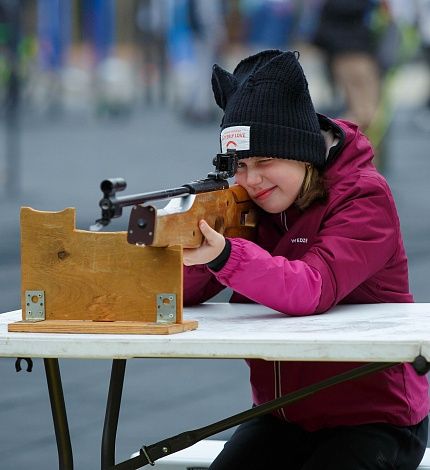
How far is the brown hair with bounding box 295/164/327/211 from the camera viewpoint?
3.10 metres

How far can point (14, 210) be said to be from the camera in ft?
39.3

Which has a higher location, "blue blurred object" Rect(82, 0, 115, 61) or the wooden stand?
"blue blurred object" Rect(82, 0, 115, 61)

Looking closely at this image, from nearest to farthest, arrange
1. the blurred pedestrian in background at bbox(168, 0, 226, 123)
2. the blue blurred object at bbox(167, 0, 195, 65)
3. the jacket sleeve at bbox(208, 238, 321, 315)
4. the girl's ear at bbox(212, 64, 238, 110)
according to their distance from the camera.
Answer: the jacket sleeve at bbox(208, 238, 321, 315)
the girl's ear at bbox(212, 64, 238, 110)
the blurred pedestrian in background at bbox(168, 0, 226, 123)
the blue blurred object at bbox(167, 0, 195, 65)

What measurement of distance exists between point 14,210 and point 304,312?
9305 mm

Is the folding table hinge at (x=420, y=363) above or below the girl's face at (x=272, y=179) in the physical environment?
below

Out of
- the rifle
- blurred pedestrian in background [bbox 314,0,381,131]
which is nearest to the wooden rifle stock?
the rifle

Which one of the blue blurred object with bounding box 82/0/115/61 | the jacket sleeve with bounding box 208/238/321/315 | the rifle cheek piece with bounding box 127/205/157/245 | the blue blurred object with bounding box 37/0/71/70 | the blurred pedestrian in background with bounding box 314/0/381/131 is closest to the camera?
the rifle cheek piece with bounding box 127/205/157/245

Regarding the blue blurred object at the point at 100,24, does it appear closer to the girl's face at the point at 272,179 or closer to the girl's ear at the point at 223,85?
the girl's ear at the point at 223,85

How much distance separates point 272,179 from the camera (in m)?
3.09

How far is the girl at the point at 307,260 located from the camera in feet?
9.50

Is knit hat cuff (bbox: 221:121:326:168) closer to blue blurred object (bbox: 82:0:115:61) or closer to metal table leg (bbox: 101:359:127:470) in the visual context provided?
metal table leg (bbox: 101:359:127:470)

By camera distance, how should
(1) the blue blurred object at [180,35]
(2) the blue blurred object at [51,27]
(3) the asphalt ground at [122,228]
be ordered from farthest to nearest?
(2) the blue blurred object at [51,27] → (1) the blue blurred object at [180,35] → (3) the asphalt ground at [122,228]

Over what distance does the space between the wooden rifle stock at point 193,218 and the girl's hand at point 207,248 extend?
0.04ft

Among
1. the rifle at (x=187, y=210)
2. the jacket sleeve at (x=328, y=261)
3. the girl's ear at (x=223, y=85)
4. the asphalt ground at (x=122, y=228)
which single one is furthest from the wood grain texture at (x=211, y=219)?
the asphalt ground at (x=122, y=228)
